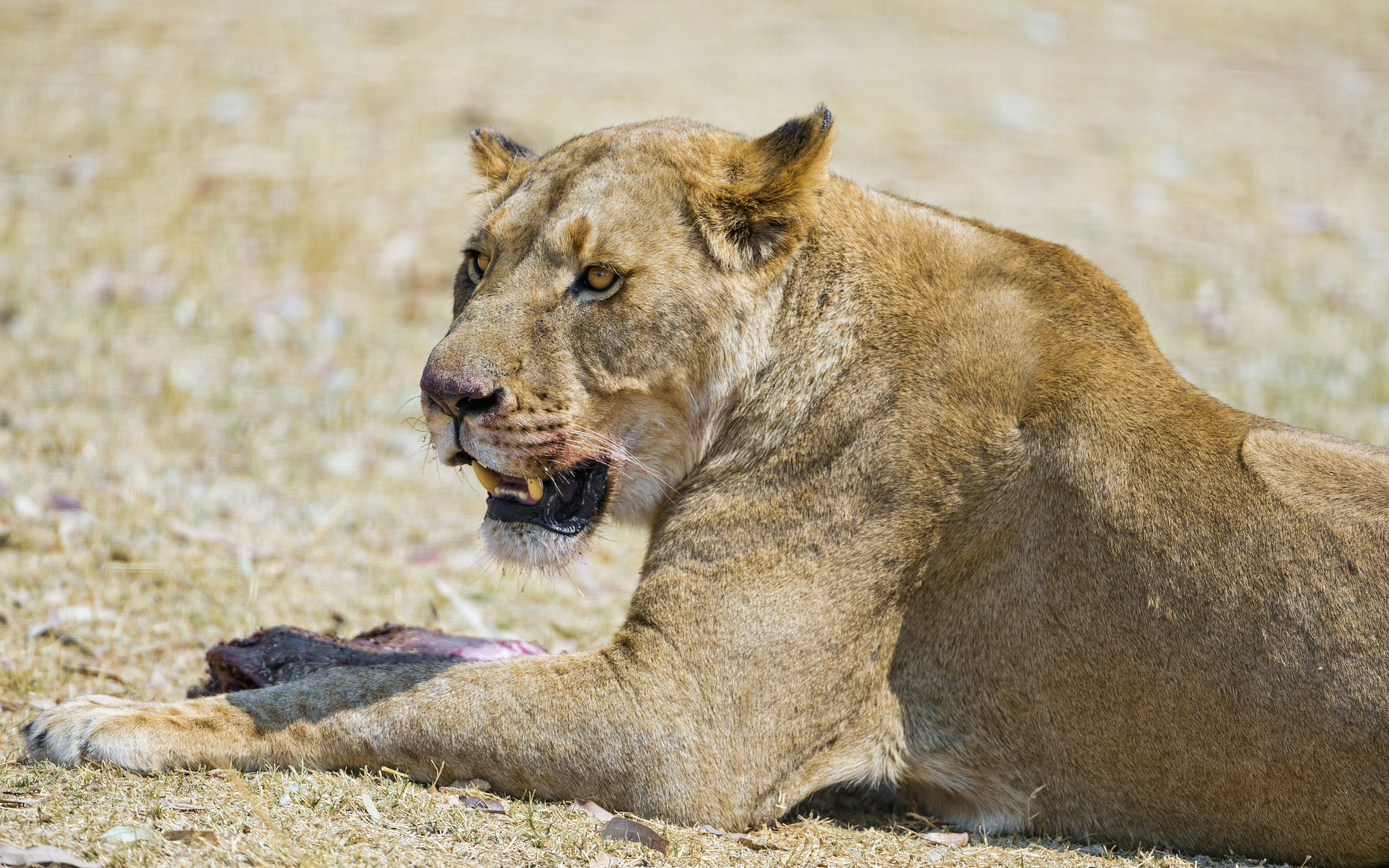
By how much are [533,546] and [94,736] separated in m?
1.28

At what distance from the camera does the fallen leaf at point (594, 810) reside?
11.7 ft

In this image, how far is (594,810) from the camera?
359 centimetres

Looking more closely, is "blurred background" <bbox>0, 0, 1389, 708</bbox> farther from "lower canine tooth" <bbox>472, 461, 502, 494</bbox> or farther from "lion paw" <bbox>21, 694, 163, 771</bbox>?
"lower canine tooth" <bbox>472, 461, 502, 494</bbox>

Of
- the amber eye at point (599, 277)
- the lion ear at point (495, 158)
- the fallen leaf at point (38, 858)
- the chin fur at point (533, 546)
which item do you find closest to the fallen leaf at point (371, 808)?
the fallen leaf at point (38, 858)

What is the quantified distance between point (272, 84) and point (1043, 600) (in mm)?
9249

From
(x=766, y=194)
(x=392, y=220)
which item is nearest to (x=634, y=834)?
(x=766, y=194)

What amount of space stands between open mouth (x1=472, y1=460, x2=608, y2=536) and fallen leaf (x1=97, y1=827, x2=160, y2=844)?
1.30m

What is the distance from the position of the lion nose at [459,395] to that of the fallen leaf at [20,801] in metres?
1.39

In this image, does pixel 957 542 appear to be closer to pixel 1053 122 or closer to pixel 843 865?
pixel 843 865

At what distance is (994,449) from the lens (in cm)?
375

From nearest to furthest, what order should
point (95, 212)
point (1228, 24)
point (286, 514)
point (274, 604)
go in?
point (274, 604), point (286, 514), point (95, 212), point (1228, 24)

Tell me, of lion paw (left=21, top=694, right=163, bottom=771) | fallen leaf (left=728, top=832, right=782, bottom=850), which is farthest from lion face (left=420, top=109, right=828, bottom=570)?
lion paw (left=21, top=694, right=163, bottom=771)

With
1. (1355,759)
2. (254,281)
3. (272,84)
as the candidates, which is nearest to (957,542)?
(1355,759)

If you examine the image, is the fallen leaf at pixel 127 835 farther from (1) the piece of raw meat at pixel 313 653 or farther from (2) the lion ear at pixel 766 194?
(2) the lion ear at pixel 766 194
